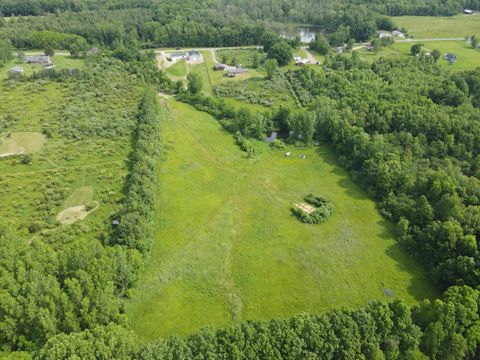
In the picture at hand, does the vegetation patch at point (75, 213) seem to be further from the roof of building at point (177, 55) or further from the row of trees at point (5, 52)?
the row of trees at point (5, 52)

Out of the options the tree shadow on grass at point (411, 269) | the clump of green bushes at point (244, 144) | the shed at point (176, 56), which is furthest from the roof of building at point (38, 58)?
the tree shadow on grass at point (411, 269)

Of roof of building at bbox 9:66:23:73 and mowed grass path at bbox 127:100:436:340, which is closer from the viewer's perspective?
mowed grass path at bbox 127:100:436:340

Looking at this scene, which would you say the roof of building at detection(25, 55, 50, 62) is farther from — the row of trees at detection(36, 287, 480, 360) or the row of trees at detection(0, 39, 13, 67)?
the row of trees at detection(36, 287, 480, 360)

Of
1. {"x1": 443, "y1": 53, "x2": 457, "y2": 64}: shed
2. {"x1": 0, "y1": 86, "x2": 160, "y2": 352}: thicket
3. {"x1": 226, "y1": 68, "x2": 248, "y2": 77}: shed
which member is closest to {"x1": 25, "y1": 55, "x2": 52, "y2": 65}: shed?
{"x1": 226, "y1": 68, "x2": 248, "y2": 77}: shed

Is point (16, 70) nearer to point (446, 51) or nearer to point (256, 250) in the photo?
point (256, 250)

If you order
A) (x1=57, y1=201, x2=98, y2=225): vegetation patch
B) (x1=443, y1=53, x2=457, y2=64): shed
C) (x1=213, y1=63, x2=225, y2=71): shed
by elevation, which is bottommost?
(x1=57, y1=201, x2=98, y2=225): vegetation patch

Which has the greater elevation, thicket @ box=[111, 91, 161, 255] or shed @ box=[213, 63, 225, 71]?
shed @ box=[213, 63, 225, 71]

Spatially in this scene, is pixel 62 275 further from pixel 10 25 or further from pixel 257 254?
pixel 10 25
